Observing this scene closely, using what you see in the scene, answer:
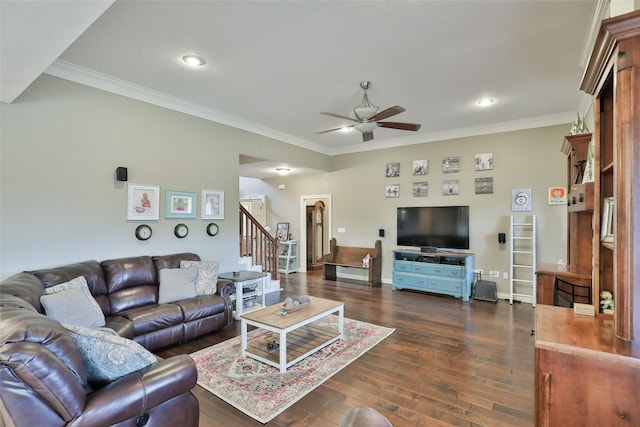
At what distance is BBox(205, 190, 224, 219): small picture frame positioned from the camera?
15.8 feet

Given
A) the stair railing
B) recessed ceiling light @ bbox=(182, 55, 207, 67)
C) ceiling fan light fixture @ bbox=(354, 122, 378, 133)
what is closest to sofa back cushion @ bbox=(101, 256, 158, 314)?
the stair railing

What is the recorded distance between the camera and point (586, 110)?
4406mm

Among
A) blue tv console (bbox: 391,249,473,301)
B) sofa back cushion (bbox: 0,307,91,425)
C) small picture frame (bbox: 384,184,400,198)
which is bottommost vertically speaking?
blue tv console (bbox: 391,249,473,301)

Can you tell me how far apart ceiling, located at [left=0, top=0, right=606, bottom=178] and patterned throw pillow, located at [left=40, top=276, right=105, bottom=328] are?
1.86 m

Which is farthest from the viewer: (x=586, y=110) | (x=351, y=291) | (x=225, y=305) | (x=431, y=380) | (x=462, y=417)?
(x=351, y=291)

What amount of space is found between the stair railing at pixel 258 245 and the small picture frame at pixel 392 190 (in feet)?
8.93

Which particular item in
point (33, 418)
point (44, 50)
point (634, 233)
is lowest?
point (33, 418)

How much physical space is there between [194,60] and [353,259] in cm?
539

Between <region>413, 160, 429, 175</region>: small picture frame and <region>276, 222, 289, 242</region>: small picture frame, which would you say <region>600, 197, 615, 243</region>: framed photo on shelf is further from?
<region>276, 222, 289, 242</region>: small picture frame

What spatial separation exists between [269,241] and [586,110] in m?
5.62

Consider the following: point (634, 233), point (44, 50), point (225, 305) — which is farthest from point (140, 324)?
point (634, 233)

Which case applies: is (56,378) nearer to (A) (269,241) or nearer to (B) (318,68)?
(B) (318,68)

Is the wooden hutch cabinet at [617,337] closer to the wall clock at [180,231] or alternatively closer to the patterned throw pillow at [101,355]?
the patterned throw pillow at [101,355]

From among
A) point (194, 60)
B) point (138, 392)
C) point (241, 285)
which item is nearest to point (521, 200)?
point (241, 285)
